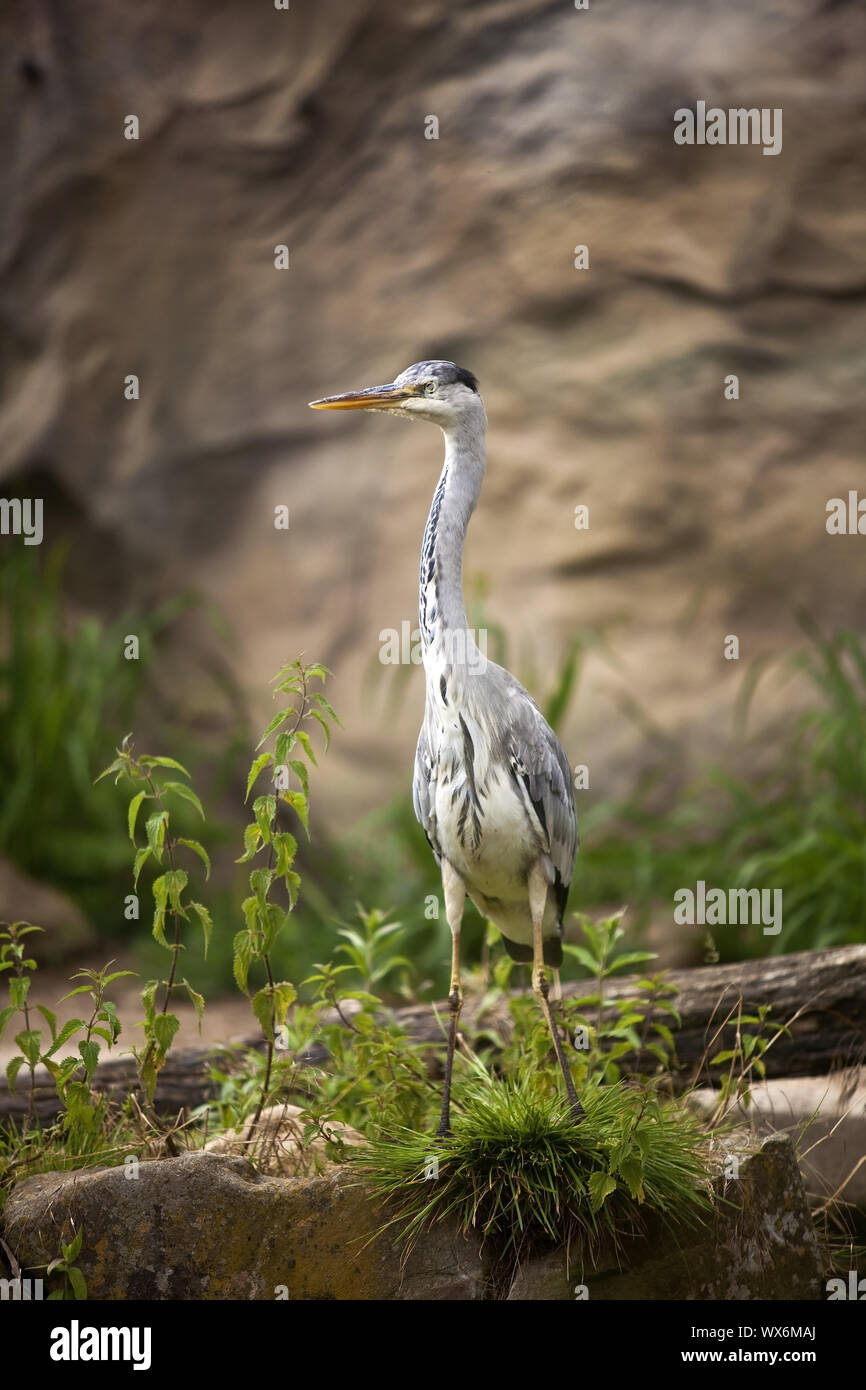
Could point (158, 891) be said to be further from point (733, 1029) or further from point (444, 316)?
point (444, 316)

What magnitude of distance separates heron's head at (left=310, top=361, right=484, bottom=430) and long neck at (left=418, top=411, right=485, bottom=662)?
4cm

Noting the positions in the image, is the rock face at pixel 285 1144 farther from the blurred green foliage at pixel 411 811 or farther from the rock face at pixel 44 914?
the rock face at pixel 44 914

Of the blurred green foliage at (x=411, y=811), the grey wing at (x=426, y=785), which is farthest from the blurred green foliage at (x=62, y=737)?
the grey wing at (x=426, y=785)

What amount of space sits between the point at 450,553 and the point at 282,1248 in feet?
5.28

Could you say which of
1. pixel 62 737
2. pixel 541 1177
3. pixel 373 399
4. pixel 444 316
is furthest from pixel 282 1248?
pixel 444 316

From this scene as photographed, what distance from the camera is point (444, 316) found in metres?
6.61

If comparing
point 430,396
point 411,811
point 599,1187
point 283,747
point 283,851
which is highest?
point 430,396

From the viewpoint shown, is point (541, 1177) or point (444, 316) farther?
point (444, 316)

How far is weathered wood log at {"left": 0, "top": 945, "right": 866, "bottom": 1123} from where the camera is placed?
3561mm

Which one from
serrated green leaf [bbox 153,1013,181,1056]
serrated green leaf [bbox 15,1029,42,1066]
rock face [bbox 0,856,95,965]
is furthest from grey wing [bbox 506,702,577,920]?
rock face [bbox 0,856,95,965]

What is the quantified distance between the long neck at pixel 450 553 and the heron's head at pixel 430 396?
4 centimetres

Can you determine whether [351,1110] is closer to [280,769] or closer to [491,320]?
[280,769]

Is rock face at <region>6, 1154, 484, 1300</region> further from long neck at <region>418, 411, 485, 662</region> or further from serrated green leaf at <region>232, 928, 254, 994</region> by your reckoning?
long neck at <region>418, 411, 485, 662</region>

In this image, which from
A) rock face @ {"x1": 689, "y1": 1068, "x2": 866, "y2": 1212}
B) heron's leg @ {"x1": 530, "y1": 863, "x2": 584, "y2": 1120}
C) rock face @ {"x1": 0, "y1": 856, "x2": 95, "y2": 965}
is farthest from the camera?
rock face @ {"x1": 0, "y1": 856, "x2": 95, "y2": 965}
